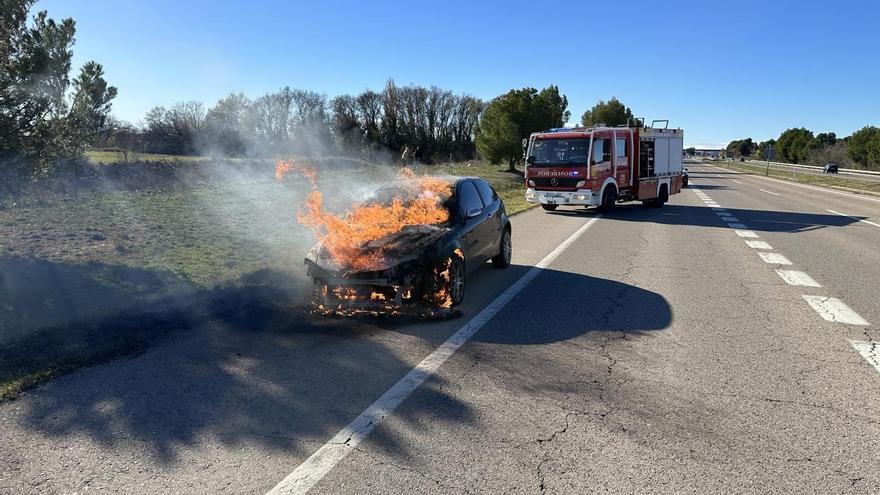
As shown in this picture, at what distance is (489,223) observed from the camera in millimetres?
8359

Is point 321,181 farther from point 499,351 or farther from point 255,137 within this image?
point 499,351

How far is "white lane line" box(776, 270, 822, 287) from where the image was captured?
8008 millimetres

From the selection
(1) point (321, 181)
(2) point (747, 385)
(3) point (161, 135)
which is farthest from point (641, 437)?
(1) point (321, 181)

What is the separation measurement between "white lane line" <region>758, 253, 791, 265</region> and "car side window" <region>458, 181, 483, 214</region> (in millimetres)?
5261

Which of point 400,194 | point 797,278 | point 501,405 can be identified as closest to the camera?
point 501,405

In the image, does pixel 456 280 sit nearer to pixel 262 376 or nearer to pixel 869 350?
pixel 262 376

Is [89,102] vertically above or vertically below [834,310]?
above

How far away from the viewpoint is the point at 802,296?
7.24 m

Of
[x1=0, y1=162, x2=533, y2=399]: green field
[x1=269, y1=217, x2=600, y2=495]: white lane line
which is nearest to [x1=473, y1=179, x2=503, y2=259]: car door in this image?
[x1=269, y1=217, x2=600, y2=495]: white lane line

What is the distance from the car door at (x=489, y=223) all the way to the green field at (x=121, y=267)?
105 inches

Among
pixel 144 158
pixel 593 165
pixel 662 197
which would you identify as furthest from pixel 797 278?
pixel 144 158

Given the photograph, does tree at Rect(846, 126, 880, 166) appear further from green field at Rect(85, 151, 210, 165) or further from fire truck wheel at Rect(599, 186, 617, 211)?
green field at Rect(85, 151, 210, 165)

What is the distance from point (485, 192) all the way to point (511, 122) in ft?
101

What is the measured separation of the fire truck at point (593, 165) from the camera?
17500mm
